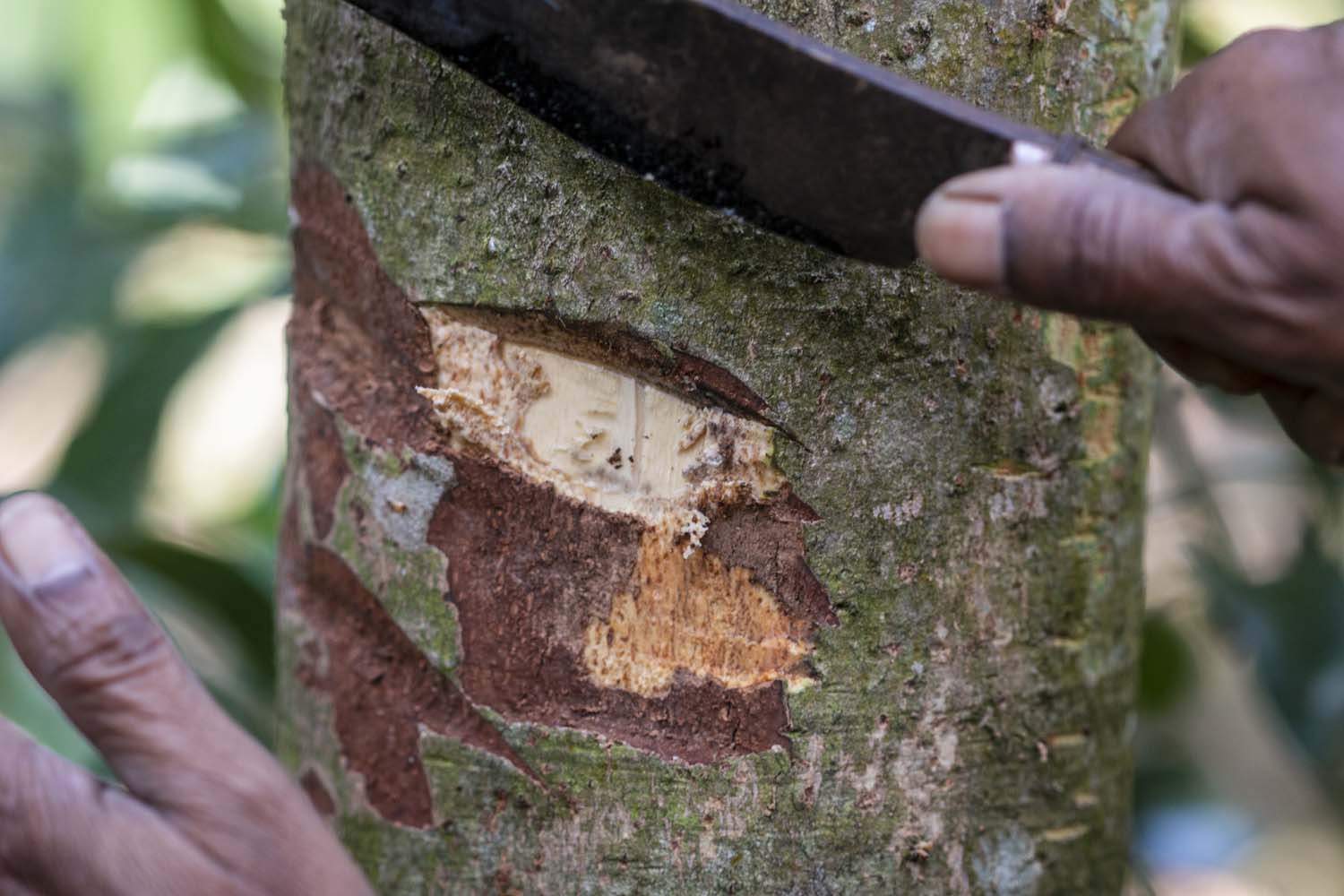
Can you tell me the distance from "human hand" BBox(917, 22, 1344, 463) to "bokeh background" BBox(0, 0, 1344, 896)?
83cm

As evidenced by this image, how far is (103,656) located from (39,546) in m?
0.07

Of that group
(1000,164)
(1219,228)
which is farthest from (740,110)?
(1219,228)

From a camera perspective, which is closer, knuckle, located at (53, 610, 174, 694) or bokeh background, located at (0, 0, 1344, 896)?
knuckle, located at (53, 610, 174, 694)

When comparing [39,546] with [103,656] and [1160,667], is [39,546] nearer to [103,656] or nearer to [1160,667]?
[103,656]

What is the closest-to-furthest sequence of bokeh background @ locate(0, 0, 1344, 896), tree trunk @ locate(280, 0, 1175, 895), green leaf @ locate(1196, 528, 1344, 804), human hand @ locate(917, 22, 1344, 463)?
human hand @ locate(917, 22, 1344, 463) → tree trunk @ locate(280, 0, 1175, 895) → green leaf @ locate(1196, 528, 1344, 804) → bokeh background @ locate(0, 0, 1344, 896)

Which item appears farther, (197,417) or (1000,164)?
(197,417)

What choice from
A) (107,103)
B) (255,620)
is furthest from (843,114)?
(107,103)

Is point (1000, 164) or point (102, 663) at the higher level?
point (1000, 164)

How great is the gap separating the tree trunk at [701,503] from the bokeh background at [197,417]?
0.63m

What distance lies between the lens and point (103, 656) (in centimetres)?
61

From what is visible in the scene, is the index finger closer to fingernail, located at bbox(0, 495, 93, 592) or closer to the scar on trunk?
fingernail, located at bbox(0, 495, 93, 592)

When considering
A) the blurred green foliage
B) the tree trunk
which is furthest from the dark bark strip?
the blurred green foliage

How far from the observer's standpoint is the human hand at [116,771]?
0.59 meters

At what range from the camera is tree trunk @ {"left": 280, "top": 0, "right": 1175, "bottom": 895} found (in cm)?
70
